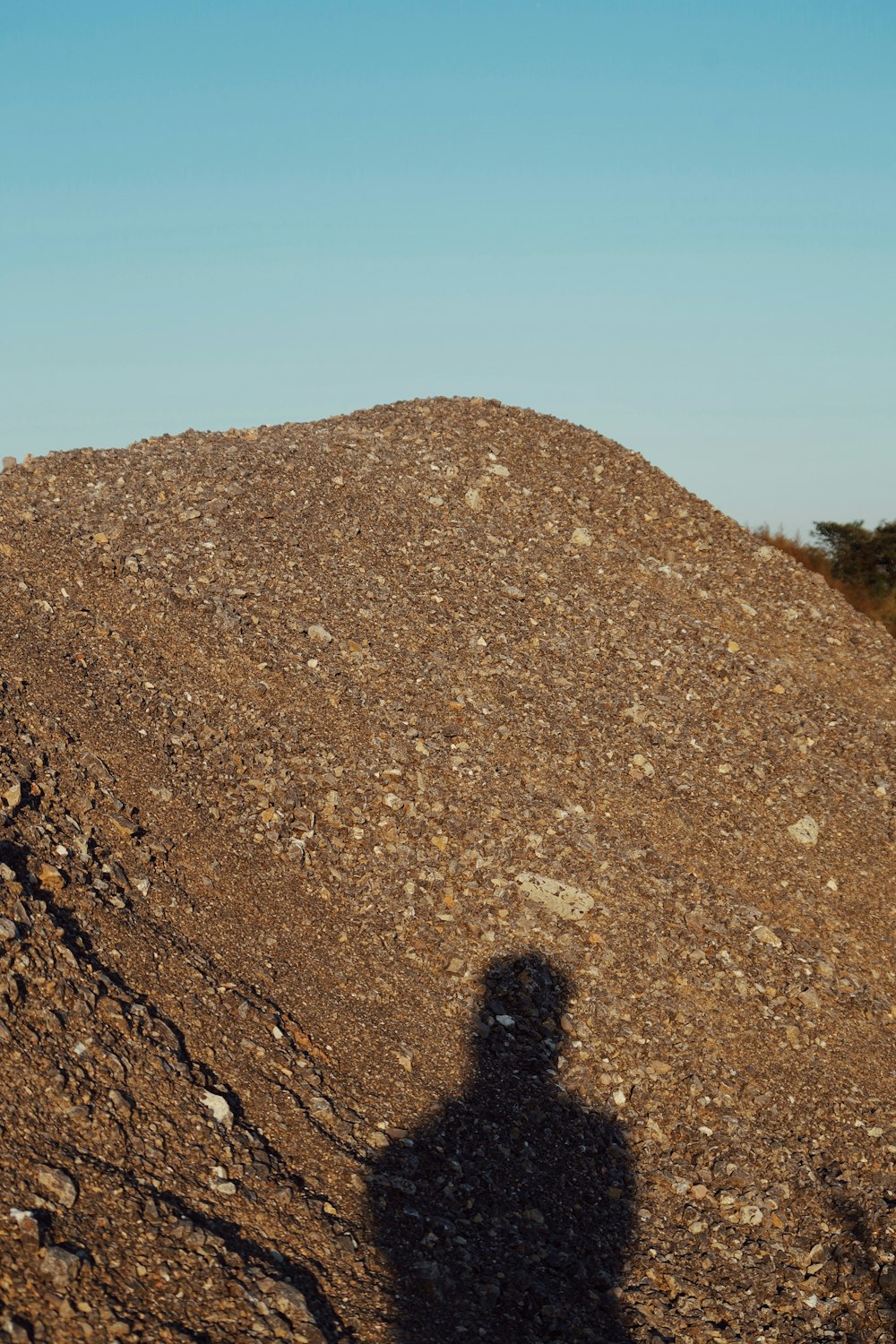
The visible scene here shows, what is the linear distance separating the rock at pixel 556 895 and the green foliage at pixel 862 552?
10290 mm

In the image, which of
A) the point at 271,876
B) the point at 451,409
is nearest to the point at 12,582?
the point at 271,876

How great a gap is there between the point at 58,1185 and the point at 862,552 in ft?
48.6

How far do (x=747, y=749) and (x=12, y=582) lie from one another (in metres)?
5.18

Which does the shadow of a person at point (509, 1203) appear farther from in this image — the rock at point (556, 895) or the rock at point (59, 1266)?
the rock at point (59, 1266)

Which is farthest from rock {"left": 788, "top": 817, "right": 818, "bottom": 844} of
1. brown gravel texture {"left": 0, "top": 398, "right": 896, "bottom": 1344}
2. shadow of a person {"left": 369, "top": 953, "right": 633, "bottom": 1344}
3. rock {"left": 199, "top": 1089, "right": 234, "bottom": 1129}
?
rock {"left": 199, "top": 1089, "right": 234, "bottom": 1129}

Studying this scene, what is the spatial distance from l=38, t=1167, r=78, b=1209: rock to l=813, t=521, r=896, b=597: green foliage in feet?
44.8

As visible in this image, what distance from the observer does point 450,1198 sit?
15.1ft

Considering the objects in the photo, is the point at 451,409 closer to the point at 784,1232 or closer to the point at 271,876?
the point at 271,876

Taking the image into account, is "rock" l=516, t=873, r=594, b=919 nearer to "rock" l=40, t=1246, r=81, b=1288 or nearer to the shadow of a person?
the shadow of a person

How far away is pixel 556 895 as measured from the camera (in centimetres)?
648

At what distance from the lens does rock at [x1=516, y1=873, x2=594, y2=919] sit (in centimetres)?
643

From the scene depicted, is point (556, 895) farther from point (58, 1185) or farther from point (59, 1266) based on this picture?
point (59, 1266)

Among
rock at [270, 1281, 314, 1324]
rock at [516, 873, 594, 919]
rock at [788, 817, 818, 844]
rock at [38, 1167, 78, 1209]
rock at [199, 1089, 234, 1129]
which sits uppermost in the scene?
rock at [788, 817, 818, 844]

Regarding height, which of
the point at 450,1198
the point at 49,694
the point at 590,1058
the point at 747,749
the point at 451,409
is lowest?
the point at 450,1198
